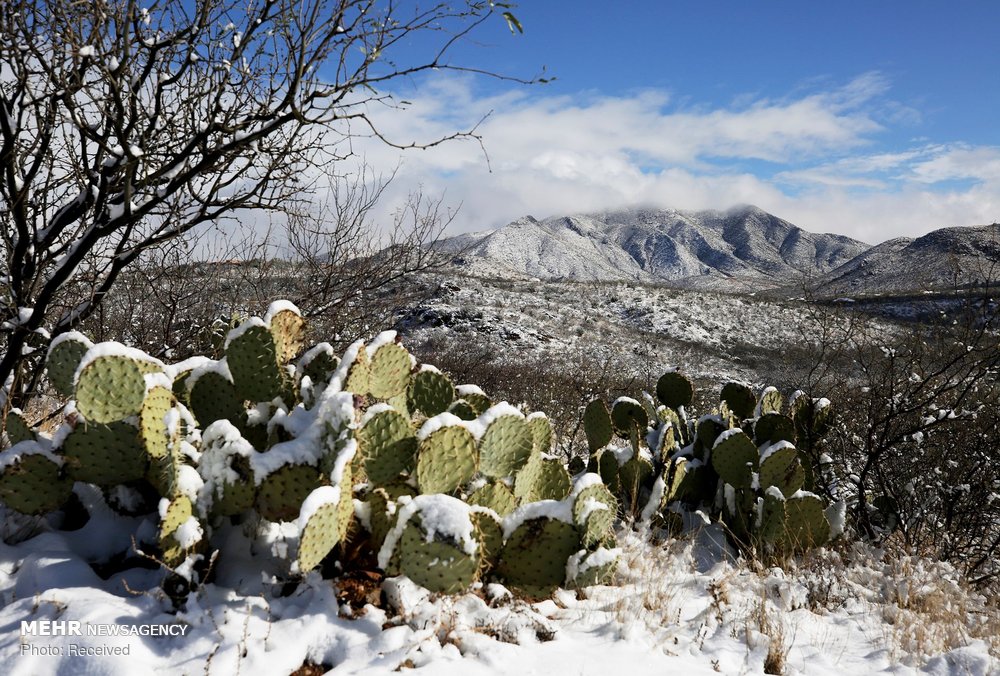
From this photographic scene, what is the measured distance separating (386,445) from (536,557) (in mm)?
856

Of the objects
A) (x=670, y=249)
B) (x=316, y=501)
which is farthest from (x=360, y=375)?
(x=670, y=249)

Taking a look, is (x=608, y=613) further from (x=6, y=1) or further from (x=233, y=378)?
(x=6, y=1)

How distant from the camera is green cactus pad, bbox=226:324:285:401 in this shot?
2.66m

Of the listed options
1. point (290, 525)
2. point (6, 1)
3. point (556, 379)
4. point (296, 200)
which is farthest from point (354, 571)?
point (556, 379)

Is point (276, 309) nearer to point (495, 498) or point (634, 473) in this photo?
point (495, 498)

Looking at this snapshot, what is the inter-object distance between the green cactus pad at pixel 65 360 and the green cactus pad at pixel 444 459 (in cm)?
151

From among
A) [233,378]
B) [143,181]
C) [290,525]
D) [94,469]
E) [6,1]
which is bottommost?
[290,525]

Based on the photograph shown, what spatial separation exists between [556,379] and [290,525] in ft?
37.2

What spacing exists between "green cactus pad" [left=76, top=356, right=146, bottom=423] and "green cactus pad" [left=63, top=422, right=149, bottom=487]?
2.8 inches

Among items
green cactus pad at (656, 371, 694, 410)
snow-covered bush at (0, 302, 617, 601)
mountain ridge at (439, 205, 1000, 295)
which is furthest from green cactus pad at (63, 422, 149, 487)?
mountain ridge at (439, 205, 1000, 295)

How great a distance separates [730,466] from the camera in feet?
13.3

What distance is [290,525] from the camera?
2.63 m

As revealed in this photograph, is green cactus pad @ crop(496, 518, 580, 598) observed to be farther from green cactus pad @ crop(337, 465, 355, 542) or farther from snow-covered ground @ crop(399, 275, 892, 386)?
snow-covered ground @ crop(399, 275, 892, 386)

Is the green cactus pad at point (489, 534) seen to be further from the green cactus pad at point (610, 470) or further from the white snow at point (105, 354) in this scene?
the green cactus pad at point (610, 470)
